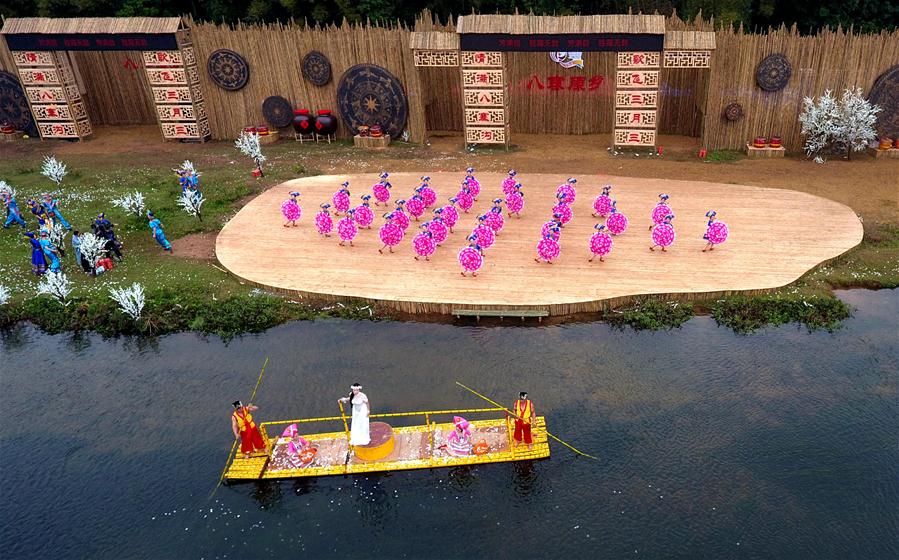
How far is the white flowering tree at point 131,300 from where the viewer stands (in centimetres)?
1675

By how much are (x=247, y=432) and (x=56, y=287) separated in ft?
29.8

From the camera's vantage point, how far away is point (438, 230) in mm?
19078

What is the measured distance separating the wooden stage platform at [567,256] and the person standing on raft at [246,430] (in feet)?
17.7

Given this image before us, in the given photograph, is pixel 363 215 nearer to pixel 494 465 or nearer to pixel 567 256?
pixel 567 256

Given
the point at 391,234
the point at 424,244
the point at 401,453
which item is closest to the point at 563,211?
the point at 424,244

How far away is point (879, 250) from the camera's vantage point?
18734 mm

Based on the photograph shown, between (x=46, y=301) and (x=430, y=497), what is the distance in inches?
519

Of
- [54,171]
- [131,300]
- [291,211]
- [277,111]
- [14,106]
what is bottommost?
[131,300]

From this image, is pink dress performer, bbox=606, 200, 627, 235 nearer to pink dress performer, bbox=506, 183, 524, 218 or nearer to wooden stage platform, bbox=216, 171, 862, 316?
wooden stage platform, bbox=216, 171, 862, 316

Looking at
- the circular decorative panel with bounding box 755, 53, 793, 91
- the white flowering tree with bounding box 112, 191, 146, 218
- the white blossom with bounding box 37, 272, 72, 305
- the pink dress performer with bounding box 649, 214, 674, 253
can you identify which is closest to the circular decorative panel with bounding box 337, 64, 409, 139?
the white flowering tree with bounding box 112, 191, 146, 218

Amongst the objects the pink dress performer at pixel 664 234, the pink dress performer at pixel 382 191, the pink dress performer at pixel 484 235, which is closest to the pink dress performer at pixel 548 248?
the pink dress performer at pixel 484 235

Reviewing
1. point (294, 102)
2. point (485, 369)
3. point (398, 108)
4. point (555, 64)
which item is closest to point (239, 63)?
point (294, 102)

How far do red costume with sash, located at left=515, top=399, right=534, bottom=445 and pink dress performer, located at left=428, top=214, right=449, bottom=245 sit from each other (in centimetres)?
781

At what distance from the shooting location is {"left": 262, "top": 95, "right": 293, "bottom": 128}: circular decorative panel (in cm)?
3150
